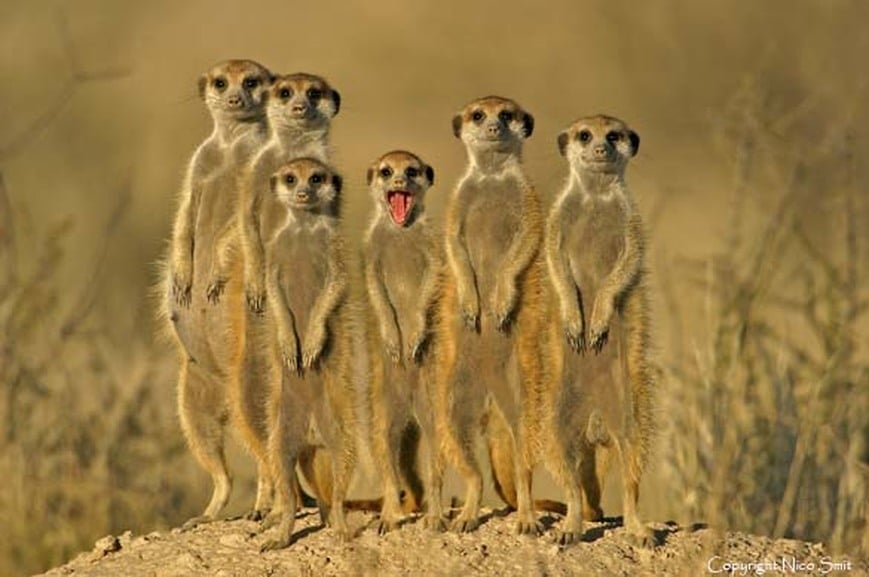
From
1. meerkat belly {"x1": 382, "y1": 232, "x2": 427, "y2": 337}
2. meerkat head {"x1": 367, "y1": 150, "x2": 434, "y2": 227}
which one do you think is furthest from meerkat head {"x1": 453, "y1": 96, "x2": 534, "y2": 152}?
meerkat belly {"x1": 382, "y1": 232, "x2": 427, "y2": 337}

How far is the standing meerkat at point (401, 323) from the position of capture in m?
7.34

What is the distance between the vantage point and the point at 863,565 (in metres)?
7.22

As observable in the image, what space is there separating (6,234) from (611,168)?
2.31 m

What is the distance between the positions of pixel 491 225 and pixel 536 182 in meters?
1.23

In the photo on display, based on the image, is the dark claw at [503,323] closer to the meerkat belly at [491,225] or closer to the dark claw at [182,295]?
the meerkat belly at [491,225]

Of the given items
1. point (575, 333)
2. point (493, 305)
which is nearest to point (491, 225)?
point (493, 305)

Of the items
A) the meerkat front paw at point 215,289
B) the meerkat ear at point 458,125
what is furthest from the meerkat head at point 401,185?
the meerkat front paw at point 215,289

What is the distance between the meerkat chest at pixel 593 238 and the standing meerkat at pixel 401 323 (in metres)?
0.47

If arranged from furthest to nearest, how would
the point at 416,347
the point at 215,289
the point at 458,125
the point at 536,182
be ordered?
1. the point at 536,182
2. the point at 215,289
3. the point at 458,125
4. the point at 416,347

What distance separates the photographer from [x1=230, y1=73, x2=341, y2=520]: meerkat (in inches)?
295

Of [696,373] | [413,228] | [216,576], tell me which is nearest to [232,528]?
[216,576]

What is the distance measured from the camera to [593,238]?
24.5ft

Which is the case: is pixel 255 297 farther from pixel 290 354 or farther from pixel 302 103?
pixel 302 103

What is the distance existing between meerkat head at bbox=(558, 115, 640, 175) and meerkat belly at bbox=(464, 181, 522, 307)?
0.24 meters
